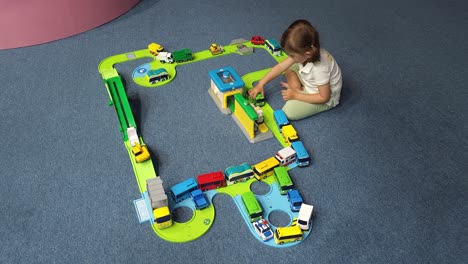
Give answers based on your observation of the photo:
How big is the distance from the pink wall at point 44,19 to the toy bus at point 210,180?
1168 millimetres

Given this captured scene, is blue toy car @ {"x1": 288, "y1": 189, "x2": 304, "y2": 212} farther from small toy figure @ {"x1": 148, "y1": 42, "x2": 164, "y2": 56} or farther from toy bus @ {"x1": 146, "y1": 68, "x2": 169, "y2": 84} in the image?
small toy figure @ {"x1": 148, "y1": 42, "x2": 164, "y2": 56}

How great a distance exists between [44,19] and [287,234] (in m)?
1.50

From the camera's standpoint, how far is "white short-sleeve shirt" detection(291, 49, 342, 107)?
53.7 inches

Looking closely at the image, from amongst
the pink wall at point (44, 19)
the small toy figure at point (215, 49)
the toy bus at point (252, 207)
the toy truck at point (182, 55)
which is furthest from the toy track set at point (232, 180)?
the pink wall at point (44, 19)

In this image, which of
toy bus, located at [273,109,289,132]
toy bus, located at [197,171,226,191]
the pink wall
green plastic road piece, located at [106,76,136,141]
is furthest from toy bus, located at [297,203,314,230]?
the pink wall

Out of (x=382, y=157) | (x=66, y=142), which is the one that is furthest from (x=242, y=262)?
(x=66, y=142)

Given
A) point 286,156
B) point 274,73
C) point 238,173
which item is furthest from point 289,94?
point 238,173

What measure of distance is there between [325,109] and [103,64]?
992mm

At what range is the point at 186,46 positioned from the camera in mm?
1874

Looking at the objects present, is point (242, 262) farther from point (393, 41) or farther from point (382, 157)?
point (393, 41)

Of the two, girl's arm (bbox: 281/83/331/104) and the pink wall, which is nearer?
girl's arm (bbox: 281/83/331/104)

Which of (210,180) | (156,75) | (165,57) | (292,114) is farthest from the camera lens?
(165,57)

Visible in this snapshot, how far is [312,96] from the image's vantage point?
4.72 feet

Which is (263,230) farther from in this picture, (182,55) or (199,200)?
(182,55)
